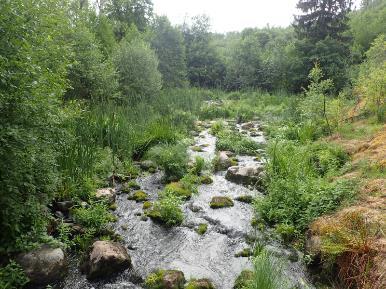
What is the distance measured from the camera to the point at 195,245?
17.3 feet

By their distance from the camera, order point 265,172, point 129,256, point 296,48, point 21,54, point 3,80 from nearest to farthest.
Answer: point 3,80, point 21,54, point 129,256, point 265,172, point 296,48

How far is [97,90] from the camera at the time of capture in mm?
12547

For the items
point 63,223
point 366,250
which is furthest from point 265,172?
point 63,223

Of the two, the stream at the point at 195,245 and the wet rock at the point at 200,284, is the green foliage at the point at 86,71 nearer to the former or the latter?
the stream at the point at 195,245

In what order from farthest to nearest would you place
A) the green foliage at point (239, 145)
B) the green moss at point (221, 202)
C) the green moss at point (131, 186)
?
the green foliage at point (239, 145) → the green moss at point (131, 186) → the green moss at point (221, 202)

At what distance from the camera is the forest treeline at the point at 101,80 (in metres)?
3.96

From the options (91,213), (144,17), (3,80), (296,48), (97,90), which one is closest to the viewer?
(3,80)

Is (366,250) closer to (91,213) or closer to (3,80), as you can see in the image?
(91,213)

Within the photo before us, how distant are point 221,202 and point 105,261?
9.76ft

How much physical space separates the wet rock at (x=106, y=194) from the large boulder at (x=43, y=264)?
1.97m

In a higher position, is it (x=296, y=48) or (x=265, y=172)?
(x=296, y=48)

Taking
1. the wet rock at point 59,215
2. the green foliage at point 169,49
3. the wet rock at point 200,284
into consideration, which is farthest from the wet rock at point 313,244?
the green foliage at point 169,49

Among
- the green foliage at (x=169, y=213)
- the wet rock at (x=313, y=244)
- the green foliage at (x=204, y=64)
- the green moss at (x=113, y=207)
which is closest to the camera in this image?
the wet rock at (x=313, y=244)

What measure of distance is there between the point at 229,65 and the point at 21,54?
91.0 feet
